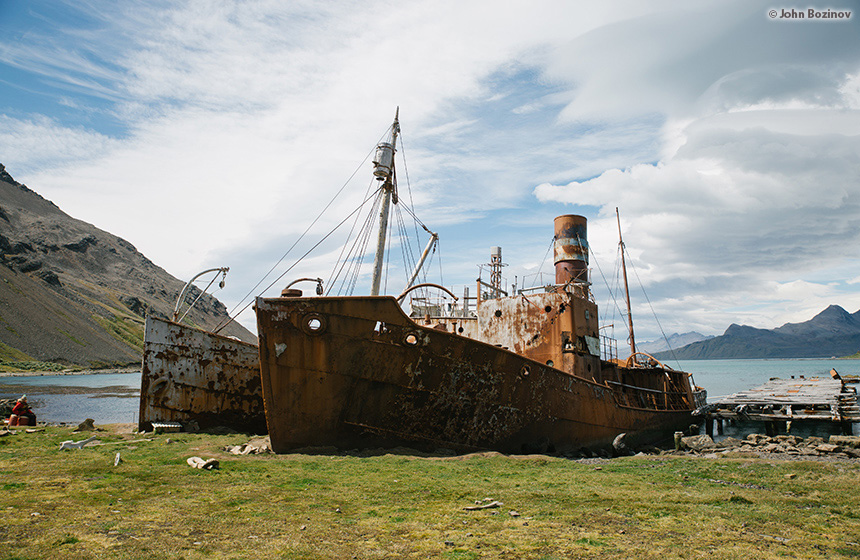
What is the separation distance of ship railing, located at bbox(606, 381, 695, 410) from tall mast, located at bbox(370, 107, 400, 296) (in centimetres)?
892

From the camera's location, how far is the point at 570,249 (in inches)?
722

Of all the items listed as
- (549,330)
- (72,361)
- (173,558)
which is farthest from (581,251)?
(72,361)

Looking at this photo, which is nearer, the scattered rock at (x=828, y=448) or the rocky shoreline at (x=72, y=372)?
the scattered rock at (x=828, y=448)

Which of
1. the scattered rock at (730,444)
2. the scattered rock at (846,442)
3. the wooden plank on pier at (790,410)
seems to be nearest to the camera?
the scattered rock at (846,442)

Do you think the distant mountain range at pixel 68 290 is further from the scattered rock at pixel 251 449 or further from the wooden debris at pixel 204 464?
the wooden debris at pixel 204 464

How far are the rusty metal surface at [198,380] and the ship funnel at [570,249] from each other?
11.1m

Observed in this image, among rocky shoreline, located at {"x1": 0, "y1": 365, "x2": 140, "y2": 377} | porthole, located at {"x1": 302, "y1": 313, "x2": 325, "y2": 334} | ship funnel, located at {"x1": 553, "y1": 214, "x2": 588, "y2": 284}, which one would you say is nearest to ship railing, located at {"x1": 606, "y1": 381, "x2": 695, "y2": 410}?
ship funnel, located at {"x1": 553, "y1": 214, "x2": 588, "y2": 284}

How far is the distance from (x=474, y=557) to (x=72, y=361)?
110m

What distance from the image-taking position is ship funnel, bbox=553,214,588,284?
714 inches

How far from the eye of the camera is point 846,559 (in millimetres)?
4473

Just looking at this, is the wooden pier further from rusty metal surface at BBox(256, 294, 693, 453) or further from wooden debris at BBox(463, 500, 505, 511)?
wooden debris at BBox(463, 500, 505, 511)

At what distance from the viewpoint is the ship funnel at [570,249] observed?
18141mm

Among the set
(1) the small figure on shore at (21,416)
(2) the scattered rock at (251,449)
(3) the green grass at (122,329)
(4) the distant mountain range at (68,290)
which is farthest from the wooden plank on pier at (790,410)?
(3) the green grass at (122,329)

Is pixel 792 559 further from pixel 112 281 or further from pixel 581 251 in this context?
pixel 112 281
